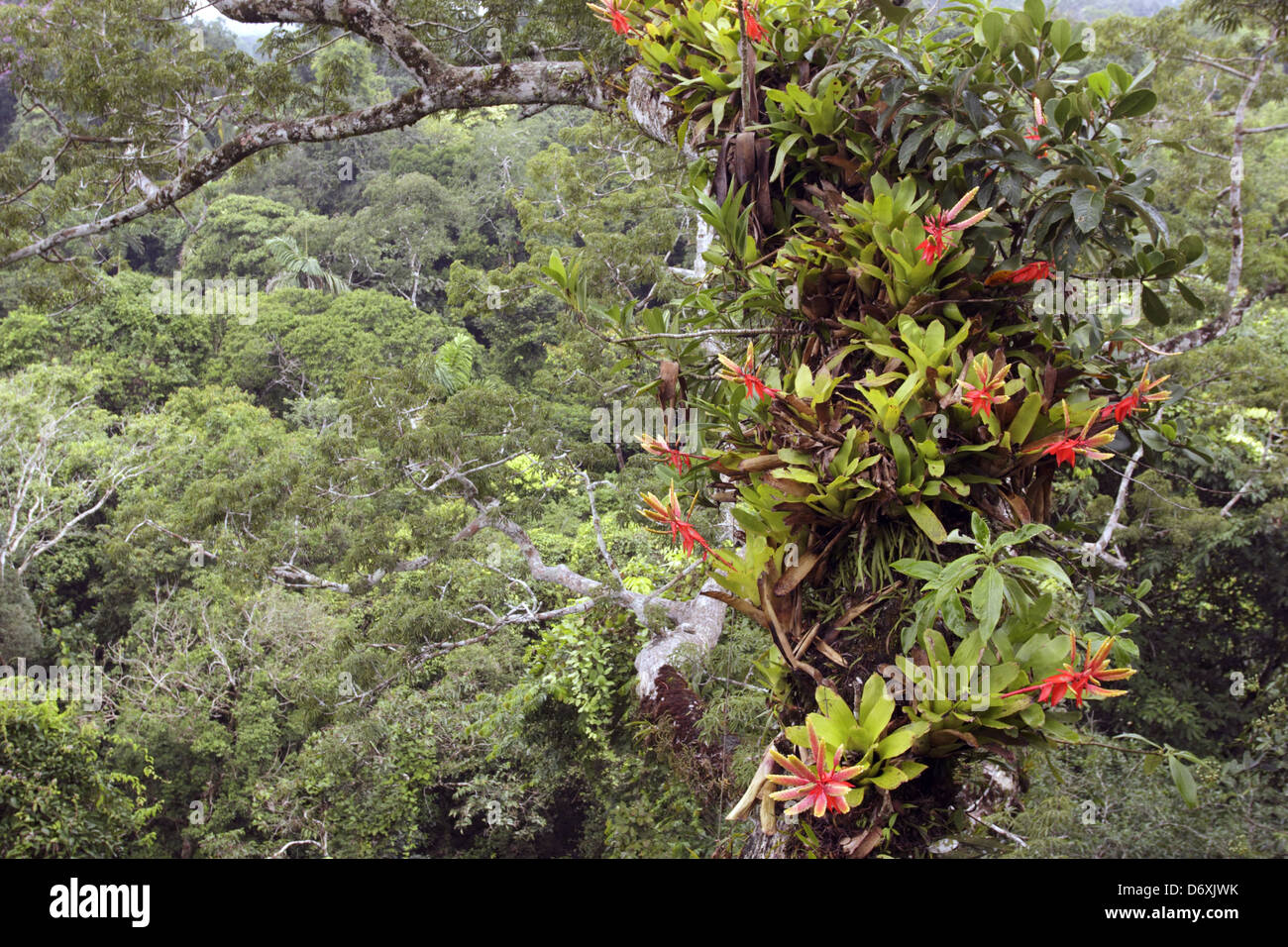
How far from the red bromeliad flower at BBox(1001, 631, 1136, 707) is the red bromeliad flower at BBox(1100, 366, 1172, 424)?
26 cm

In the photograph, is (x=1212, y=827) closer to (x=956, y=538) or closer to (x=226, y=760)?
(x=956, y=538)

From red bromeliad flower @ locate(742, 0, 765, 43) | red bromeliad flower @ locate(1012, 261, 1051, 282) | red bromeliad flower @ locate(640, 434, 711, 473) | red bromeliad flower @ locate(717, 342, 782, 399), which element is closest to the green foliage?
red bromeliad flower @ locate(640, 434, 711, 473)

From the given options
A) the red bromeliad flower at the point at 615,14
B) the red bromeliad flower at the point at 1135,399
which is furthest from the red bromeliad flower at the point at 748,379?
the red bromeliad flower at the point at 615,14

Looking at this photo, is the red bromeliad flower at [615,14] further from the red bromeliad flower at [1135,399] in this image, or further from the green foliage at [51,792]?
the green foliage at [51,792]

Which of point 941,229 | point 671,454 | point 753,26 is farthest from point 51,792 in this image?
point 941,229

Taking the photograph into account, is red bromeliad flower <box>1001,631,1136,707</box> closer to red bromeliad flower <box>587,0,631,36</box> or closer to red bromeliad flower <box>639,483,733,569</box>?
red bromeliad flower <box>639,483,733,569</box>

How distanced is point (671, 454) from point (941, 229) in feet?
1.32

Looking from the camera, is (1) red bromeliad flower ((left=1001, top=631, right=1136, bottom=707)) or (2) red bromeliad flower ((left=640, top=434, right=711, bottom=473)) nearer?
(1) red bromeliad flower ((left=1001, top=631, right=1136, bottom=707))

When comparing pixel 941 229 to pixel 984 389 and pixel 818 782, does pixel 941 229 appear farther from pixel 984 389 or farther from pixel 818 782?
pixel 818 782

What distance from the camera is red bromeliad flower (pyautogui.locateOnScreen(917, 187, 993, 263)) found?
2.96ft

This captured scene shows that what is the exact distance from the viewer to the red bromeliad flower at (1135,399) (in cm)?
89

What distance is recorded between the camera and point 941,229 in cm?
91

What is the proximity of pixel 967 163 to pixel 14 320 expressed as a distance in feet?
54.4

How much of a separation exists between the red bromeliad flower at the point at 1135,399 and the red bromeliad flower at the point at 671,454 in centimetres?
45
